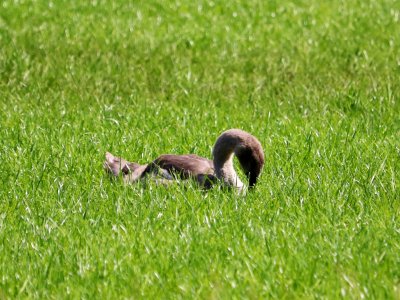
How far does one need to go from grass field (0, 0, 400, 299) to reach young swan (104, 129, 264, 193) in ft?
0.62

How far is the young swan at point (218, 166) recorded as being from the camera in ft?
22.1

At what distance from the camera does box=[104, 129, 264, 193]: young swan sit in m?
6.75

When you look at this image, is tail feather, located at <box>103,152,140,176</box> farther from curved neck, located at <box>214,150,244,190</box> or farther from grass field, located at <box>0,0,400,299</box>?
curved neck, located at <box>214,150,244,190</box>

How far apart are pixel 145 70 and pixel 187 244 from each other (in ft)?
18.3

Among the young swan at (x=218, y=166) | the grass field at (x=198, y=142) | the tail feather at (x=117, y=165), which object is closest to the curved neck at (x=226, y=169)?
the young swan at (x=218, y=166)

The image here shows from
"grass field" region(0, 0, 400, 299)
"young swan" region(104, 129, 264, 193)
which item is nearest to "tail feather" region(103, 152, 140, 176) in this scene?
"young swan" region(104, 129, 264, 193)

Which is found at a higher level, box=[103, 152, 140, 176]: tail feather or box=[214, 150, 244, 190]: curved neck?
box=[214, 150, 244, 190]: curved neck

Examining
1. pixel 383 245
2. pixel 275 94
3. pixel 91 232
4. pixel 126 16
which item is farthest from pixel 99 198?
pixel 126 16

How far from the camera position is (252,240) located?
5652 millimetres

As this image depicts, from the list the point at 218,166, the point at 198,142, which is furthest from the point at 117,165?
the point at 198,142

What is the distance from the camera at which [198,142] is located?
809cm

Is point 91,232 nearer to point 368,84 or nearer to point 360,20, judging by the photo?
point 368,84

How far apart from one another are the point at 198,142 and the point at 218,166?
46.1 inches

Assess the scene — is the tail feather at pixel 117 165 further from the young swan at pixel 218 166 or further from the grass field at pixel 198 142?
the grass field at pixel 198 142
